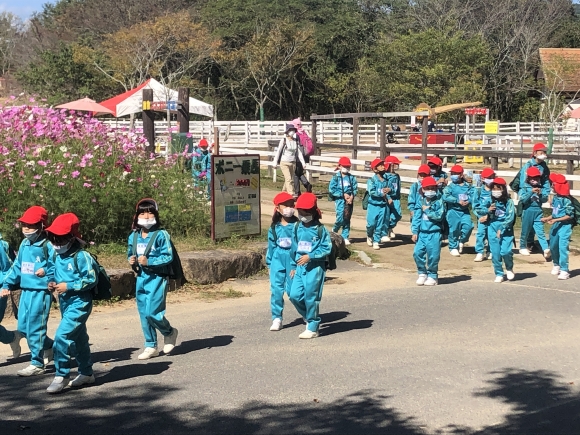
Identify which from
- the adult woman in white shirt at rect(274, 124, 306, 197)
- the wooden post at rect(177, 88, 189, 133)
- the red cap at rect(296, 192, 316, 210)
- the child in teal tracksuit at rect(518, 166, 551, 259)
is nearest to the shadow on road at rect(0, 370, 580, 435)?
the red cap at rect(296, 192, 316, 210)

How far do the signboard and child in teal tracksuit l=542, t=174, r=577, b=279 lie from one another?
4.57 m

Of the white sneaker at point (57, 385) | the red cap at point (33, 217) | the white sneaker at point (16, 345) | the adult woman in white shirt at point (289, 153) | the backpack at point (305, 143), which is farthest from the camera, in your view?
the backpack at point (305, 143)

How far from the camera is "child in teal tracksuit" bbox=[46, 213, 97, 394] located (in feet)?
21.5

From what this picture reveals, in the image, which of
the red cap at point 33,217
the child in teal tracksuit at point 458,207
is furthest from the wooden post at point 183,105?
the red cap at point 33,217

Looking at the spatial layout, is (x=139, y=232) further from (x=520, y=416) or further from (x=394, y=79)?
(x=394, y=79)

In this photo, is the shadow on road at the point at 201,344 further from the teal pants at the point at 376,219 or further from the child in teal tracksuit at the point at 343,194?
the teal pants at the point at 376,219

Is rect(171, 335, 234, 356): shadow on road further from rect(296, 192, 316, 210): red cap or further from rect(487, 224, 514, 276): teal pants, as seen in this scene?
rect(487, 224, 514, 276): teal pants

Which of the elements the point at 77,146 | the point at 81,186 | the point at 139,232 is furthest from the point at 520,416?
the point at 77,146

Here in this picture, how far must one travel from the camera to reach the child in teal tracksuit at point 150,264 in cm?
759

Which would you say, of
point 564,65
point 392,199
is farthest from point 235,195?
point 564,65

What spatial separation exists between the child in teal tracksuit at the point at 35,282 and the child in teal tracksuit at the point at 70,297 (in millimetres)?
336

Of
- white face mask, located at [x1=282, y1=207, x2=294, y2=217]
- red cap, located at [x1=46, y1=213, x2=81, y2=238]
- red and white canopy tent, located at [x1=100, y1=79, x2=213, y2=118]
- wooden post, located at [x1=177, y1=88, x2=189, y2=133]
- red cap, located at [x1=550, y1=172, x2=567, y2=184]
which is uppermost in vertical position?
red and white canopy tent, located at [x1=100, y1=79, x2=213, y2=118]

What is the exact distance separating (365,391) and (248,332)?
7.87ft

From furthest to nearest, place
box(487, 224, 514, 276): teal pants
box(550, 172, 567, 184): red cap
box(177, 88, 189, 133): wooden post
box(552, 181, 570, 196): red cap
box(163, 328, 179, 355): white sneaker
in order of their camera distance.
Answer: box(177, 88, 189, 133): wooden post, box(550, 172, 567, 184): red cap, box(552, 181, 570, 196): red cap, box(487, 224, 514, 276): teal pants, box(163, 328, 179, 355): white sneaker
